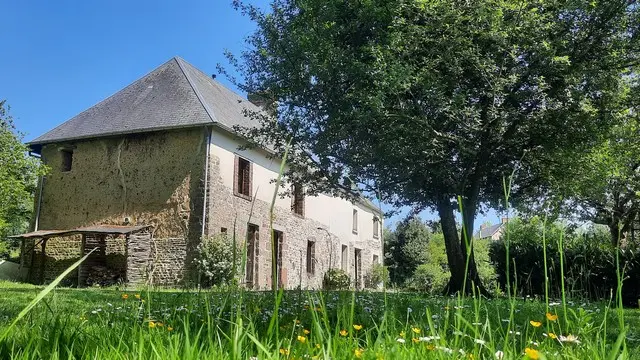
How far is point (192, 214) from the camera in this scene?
17.5 m

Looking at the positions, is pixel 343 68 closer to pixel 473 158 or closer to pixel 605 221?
pixel 473 158

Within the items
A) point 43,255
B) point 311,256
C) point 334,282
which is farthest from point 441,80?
point 43,255

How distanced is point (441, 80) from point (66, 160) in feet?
49.9

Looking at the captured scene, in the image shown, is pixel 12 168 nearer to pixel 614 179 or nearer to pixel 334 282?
pixel 334 282

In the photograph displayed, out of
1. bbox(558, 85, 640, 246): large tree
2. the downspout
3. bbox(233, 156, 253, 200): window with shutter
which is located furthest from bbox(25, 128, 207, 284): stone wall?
bbox(558, 85, 640, 246): large tree

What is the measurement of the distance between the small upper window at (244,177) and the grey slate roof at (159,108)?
5.08 feet

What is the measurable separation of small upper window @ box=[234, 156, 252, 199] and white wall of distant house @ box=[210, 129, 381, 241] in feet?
0.75

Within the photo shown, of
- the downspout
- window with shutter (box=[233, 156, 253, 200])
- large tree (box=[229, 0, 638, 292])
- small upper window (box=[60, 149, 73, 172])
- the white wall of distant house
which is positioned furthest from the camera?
small upper window (box=[60, 149, 73, 172])

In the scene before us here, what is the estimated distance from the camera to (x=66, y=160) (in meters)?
20.0

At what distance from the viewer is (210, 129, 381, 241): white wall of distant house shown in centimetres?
1844

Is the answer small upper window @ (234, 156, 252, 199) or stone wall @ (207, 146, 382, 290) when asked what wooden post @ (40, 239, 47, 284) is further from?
small upper window @ (234, 156, 252, 199)

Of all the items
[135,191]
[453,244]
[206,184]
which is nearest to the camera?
[453,244]

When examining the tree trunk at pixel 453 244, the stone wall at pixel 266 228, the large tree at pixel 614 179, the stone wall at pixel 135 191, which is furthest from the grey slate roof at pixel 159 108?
the large tree at pixel 614 179

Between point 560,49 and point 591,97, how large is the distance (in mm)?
1571
